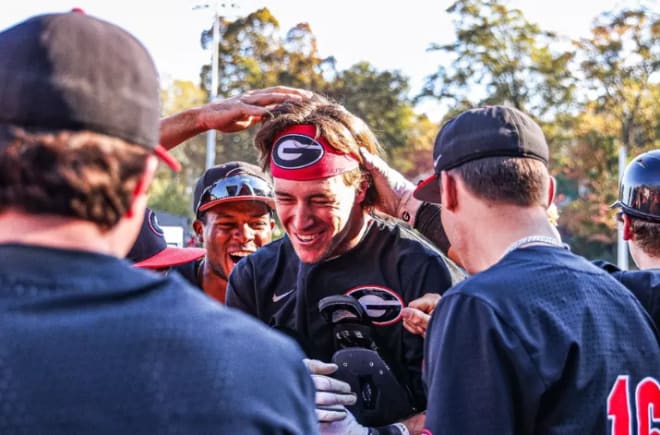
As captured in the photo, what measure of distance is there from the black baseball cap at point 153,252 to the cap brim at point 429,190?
77.0 inches

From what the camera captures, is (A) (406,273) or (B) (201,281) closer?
(A) (406,273)

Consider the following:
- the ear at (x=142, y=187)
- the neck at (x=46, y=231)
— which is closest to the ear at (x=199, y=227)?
the ear at (x=142, y=187)

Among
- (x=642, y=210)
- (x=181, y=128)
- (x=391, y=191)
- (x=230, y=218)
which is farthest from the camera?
(x=230, y=218)

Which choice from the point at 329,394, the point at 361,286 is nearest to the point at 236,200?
the point at 361,286

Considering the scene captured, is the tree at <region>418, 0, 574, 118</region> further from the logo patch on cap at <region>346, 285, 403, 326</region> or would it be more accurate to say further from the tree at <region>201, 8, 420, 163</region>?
the logo patch on cap at <region>346, 285, 403, 326</region>

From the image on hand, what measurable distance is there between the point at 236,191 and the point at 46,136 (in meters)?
3.42

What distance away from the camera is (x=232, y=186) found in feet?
16.1

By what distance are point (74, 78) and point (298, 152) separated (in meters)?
2.26

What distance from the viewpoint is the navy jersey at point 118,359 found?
1.38m

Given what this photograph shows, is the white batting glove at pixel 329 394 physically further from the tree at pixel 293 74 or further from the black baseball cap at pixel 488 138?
the tree at pixel 293 74

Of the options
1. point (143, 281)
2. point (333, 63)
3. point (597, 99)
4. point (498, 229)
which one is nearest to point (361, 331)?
point (498, 229)

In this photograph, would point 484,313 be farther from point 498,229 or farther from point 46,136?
point 46,136

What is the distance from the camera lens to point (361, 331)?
3.49 meters

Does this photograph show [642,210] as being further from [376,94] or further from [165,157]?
[376,94]
